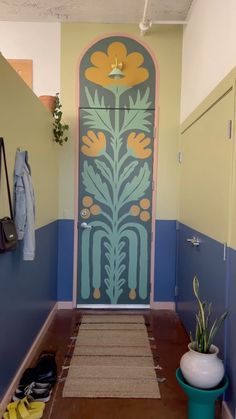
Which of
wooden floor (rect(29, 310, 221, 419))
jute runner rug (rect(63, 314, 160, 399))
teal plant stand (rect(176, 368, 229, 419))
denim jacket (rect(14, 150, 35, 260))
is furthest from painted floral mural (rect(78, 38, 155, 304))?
teal plant stand (rect(176, 368, 229, 419))

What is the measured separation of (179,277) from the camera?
11.0 ft

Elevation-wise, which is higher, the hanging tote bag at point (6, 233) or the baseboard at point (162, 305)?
the hanging tote bag at point (6, 233)

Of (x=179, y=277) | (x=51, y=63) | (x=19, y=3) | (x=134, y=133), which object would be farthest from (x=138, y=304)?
(x=19, y=3)

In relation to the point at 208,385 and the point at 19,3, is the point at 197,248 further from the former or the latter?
the point at 19,3

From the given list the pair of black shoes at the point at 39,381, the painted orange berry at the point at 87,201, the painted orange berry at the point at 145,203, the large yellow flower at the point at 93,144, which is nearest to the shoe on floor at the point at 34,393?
the pair of black shoes at the point at 39,381

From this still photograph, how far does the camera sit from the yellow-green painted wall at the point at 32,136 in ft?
6.06

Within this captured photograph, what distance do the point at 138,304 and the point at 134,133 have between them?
194 cm

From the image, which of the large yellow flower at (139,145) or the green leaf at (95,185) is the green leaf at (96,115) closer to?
the large yellow flower at (139,145)

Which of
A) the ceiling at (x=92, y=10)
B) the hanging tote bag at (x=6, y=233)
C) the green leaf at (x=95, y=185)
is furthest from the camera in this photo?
the green leaf at (x=95, y=185)

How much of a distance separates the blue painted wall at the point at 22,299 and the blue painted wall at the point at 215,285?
1.31 meters

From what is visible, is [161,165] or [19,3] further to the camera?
[161,165]

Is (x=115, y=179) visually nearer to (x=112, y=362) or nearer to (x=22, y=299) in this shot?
(x=22, y=299)

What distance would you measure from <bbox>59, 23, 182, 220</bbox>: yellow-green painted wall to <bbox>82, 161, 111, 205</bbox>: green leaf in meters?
0.15

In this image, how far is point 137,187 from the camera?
3.51 meters
